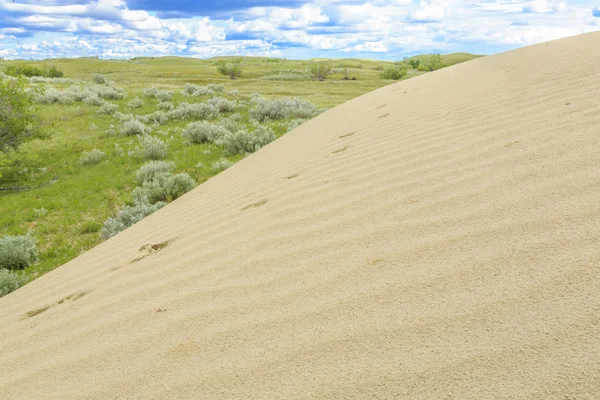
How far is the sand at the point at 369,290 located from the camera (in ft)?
4.61

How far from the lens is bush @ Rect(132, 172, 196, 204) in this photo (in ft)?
22.6

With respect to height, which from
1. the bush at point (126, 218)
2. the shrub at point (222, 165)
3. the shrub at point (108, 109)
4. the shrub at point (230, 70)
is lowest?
the bush at point (126, 218)

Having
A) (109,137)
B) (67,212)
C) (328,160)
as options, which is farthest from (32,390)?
(109,137)

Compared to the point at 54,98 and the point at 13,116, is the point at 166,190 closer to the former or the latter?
the point at 13,116

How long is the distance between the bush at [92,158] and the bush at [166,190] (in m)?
3.56

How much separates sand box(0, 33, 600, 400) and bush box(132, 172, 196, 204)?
2801 mm

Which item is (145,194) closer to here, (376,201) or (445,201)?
(376,201)

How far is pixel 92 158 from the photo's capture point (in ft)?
33.3

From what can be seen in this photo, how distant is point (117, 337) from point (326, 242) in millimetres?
1142

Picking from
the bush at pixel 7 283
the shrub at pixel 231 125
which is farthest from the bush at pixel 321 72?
the bush at pixel 7 283

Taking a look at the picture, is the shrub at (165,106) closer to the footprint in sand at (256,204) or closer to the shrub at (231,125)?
the shrub at (231,125)

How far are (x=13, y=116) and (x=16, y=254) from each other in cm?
659

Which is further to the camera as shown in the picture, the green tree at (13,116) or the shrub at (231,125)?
the shrub at (231,125)

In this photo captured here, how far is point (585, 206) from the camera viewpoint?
2.05 m
